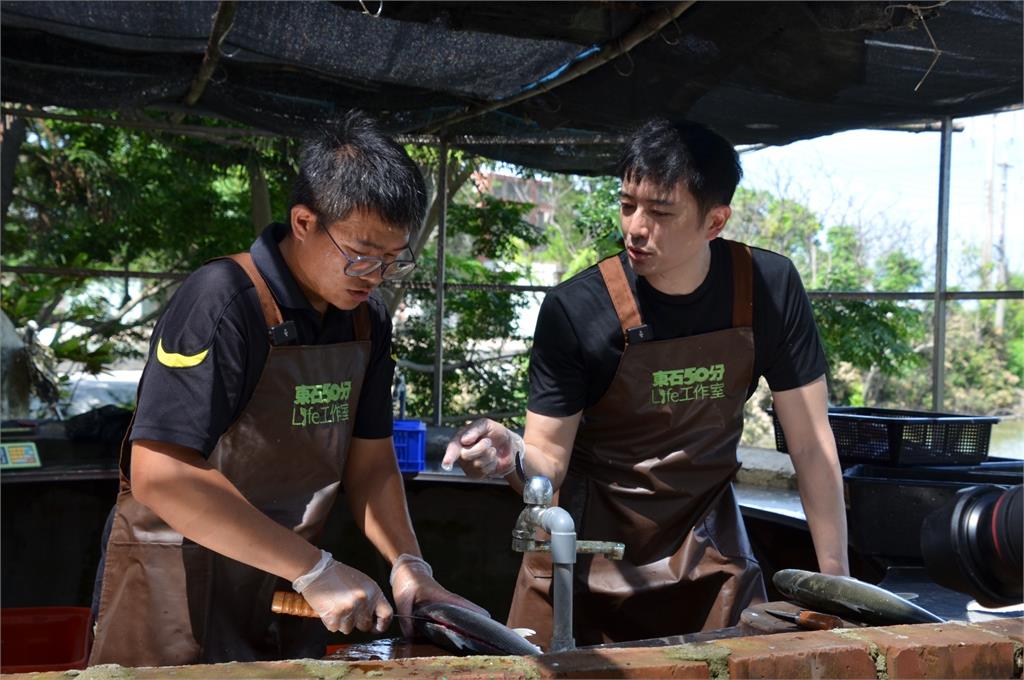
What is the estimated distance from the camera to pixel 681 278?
8.27 feet

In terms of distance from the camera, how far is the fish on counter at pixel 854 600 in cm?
189

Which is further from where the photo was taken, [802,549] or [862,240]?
[862,240]

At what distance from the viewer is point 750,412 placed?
1383 cm

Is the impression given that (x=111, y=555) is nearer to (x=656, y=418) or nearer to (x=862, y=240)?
(x=656, y=418)

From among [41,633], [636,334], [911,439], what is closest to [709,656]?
[636,334]

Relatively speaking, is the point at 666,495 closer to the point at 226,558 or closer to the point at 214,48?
the point at 226,558

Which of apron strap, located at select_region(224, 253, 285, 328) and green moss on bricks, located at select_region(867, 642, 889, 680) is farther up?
apron strap, located at select_region(224, 253, 285, 328)

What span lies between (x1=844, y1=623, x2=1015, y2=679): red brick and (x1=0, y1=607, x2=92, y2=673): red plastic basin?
2.87 m

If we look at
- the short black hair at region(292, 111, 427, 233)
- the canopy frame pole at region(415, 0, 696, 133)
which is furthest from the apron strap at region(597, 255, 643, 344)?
the canopy frame pole at region(415, 0, 696, 133)

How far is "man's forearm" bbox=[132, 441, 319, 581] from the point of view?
1.95 m

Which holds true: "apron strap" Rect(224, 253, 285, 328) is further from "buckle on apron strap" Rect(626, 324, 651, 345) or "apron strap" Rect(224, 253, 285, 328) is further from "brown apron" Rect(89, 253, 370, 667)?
"buckle on apron strap" Rect(626, 324, 651, 345)

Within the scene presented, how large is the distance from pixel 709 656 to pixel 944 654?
1.33 ft

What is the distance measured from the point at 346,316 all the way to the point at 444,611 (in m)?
0.74

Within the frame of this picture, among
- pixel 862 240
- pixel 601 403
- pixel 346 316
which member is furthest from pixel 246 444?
pixel 862 240
